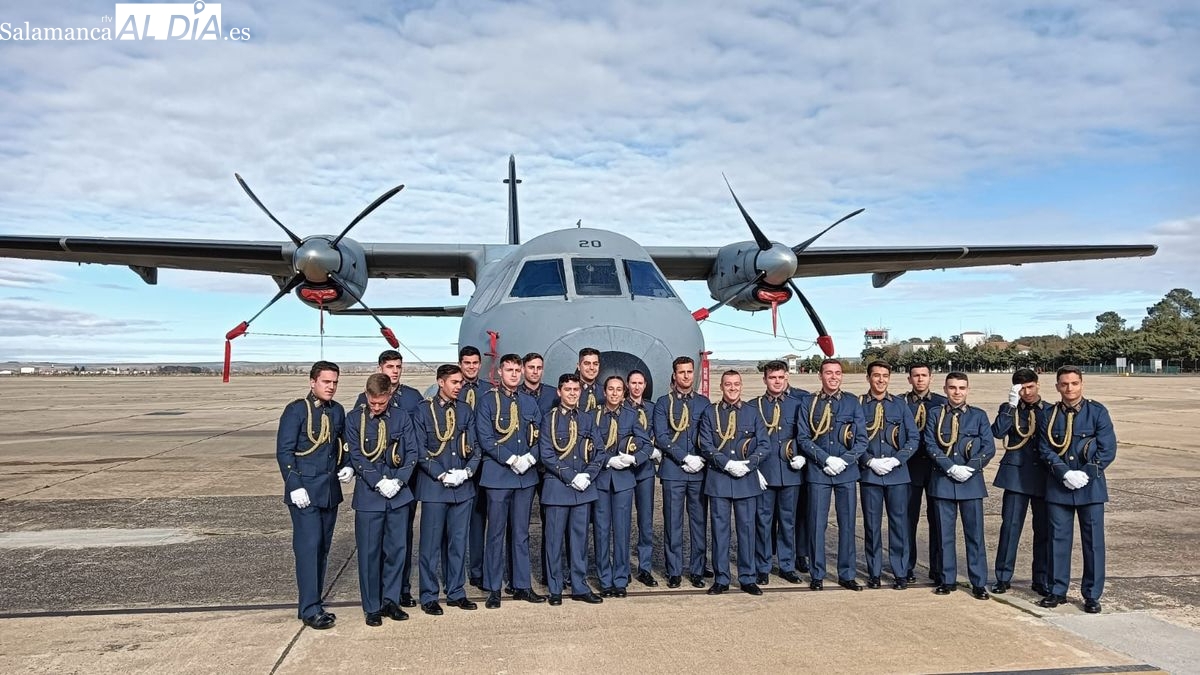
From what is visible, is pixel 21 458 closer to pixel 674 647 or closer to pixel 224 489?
pixel 224 489

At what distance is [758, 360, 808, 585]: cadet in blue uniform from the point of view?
21.2 ft

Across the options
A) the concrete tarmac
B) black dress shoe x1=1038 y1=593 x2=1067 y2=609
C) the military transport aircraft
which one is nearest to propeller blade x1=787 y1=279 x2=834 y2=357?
the military transport aircraft

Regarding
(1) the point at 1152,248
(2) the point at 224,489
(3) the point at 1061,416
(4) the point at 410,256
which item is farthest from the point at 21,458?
(1) the point at 1152,248

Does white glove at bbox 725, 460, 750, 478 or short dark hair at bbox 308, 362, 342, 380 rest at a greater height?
short dark hair at bbox 308, 362, 342, 380

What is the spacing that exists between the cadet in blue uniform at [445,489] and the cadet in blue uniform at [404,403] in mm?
106

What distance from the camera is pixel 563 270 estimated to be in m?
8.70

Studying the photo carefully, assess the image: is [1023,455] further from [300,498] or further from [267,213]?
[267,213]

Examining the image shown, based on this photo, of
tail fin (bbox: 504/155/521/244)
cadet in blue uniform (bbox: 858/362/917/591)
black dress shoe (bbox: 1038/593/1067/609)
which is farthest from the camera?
tail fin (bbox: 504/155/521/244)

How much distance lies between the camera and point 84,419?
24.8 metres

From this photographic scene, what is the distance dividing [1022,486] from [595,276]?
14.9ft

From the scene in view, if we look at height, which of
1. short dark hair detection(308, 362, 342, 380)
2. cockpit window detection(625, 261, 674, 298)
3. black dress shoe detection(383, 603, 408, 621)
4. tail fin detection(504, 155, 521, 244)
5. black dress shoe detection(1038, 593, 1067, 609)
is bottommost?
black dress shoe detection(1038, 593, 1067, 609)

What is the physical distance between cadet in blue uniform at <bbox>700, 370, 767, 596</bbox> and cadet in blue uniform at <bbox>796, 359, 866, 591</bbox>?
42cm

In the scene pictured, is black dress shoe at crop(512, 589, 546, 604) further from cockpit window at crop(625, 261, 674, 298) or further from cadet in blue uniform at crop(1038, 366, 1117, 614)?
cadet in blue uniform at crop(1038, 366, 1117, 614)

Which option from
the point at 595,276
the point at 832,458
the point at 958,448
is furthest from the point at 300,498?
the point at 958,448
